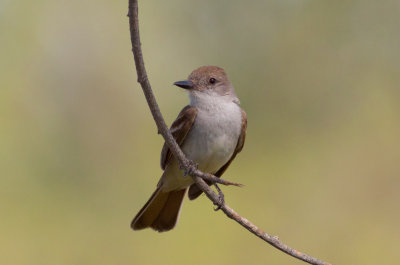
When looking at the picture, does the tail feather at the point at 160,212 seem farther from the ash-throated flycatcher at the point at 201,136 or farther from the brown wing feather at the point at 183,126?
the brown wing feather at the point at 183,126

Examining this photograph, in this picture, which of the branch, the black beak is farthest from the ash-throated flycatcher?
the branch

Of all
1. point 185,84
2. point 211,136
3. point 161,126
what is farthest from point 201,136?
point 161,126

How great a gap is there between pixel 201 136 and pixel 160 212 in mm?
959

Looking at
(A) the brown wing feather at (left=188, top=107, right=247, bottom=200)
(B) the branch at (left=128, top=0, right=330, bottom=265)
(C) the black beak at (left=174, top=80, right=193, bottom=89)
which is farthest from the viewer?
(A) the brown wing feather at (left=188, top=107, right=247, bottom=200)

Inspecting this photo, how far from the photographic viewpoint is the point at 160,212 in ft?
19.4

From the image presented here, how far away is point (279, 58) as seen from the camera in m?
9.39

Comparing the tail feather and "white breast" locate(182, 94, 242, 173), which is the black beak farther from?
the tail feather

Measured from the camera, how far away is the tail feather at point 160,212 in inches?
228

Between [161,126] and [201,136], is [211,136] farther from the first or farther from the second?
[161,126]

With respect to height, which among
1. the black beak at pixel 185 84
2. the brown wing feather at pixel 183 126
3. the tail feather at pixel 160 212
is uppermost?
the black beak at pixel 185 84

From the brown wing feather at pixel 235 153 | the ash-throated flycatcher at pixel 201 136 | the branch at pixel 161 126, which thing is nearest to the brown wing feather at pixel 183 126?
the ash-throated flycatcher at pixel 201 136

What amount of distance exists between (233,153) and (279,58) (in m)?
3.95

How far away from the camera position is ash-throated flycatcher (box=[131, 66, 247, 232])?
5.40 metres

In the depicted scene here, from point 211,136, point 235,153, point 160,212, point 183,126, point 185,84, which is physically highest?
point 185,84
